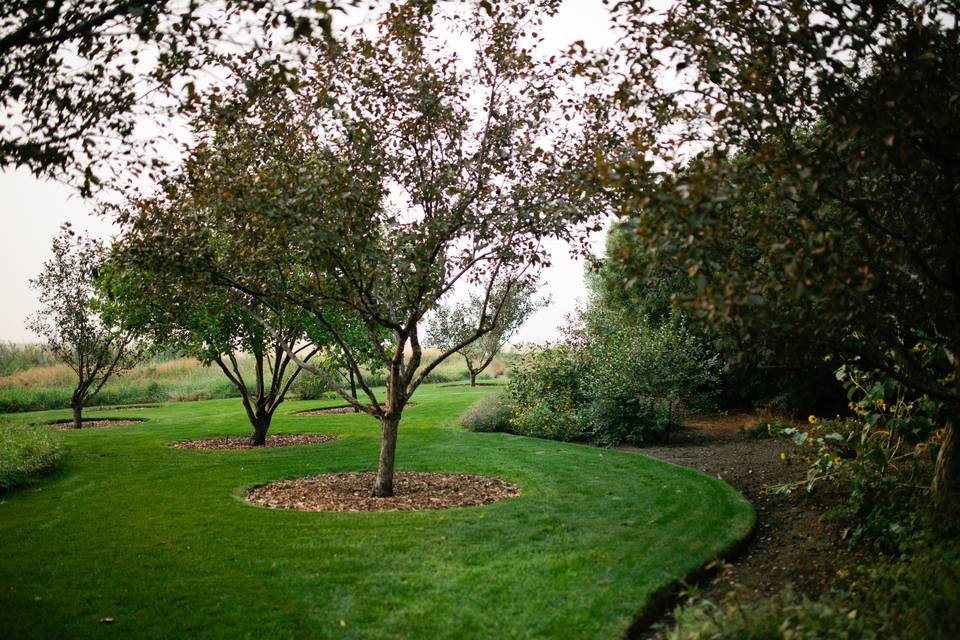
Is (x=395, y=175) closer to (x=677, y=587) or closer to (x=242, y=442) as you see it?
(x=677, y=587)

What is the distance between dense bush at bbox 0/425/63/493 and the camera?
35.0 ft

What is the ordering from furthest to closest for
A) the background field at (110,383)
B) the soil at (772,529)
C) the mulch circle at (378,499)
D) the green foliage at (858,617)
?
the background field at (110,383) → the mulch circle at (378,499) → the soil at (772,529) → the green foliage at (858,617)

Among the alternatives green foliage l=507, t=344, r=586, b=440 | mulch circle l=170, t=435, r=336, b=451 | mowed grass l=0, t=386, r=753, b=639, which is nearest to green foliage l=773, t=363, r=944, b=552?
mowed grass l=0, t=386, r=753, b=639

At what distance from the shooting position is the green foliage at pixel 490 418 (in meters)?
17.3

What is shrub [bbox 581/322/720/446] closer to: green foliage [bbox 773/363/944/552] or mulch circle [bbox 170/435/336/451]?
green foliage [bbox 773/363/944/552]

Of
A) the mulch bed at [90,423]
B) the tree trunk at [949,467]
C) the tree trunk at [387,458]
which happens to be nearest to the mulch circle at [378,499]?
the tree trunk at [387,458]

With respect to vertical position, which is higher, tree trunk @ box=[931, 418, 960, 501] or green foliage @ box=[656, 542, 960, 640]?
tree trunk @ box=[931, 418, 960, 501]

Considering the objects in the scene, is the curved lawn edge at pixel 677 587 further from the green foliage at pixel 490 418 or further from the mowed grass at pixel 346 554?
the green foliage at pixel 490 418

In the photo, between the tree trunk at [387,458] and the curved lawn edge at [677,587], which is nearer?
the curved lawn edge at [677,587]

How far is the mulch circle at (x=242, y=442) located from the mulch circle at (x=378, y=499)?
4.81 meters

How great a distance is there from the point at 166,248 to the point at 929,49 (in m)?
7.99

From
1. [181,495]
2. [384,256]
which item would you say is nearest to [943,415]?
[384,256]

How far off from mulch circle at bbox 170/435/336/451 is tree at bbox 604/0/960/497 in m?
12.0

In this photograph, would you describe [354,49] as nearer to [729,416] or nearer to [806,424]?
[806,424]
